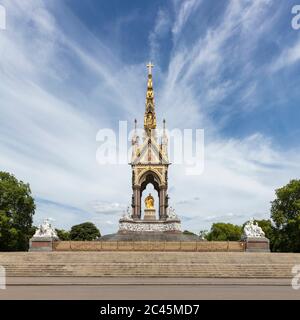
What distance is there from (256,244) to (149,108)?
85.9 feet

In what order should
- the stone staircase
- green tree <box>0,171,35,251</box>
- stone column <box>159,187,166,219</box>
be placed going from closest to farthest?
the stone staircase
green tree <box>0,171,35,251</box>
stone column <box>159,187,166,219</box>

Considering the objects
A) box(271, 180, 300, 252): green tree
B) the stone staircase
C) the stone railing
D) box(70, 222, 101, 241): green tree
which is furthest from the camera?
box(70, 222, 101, 241): green tree

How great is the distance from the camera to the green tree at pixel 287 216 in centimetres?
4431

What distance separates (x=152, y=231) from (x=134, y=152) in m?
10.5

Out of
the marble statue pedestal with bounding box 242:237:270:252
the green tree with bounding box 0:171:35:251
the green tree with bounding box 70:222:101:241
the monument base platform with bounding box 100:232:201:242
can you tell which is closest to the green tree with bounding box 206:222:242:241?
the green tree with bounding box 70:222:101:241

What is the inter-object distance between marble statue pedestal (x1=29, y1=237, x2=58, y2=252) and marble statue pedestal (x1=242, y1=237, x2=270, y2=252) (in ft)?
51.7

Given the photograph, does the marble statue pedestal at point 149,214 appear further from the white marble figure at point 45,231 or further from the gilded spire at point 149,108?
the white marble figure at point 45,231

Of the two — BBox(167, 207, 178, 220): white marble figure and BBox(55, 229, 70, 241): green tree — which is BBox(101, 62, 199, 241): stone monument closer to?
BBox(167, 207, 178, 220): white marble figure

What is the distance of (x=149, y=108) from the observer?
54.9 meters

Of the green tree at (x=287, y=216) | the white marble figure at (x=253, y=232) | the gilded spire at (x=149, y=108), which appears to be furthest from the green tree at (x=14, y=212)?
the green tree at (x=287, y=216)

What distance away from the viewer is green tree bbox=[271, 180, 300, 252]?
145ft

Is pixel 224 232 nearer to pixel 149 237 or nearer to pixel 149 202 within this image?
pixel 149 202

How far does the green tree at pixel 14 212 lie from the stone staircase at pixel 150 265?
13.2 m

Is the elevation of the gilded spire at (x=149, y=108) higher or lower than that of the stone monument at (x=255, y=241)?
higher
